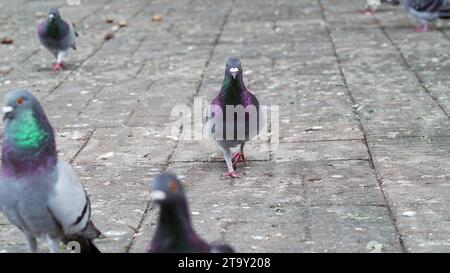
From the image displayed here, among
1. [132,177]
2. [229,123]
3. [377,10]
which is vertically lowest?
[377,10]

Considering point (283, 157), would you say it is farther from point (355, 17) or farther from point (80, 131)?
point (355, 17)

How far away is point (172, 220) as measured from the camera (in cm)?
248

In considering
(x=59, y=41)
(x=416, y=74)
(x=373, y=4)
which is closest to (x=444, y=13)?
(x=373, y=4)

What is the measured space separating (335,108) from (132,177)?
215cm

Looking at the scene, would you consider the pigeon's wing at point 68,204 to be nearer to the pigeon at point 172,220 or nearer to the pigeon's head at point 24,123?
Result: the pigeon's head at point 24,123

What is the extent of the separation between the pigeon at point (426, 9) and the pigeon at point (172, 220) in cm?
726

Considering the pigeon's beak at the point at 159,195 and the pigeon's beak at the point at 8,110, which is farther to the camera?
the pigeon's beak at the point at 8,110

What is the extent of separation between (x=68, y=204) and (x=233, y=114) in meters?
1.61

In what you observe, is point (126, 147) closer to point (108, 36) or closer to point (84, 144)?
point (84, 144)

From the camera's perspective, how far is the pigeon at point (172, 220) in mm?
2426

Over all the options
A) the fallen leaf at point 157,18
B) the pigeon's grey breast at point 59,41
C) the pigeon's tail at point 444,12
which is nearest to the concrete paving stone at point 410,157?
the pigeon's grey breast at point 59,41

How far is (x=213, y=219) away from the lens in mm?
3855
